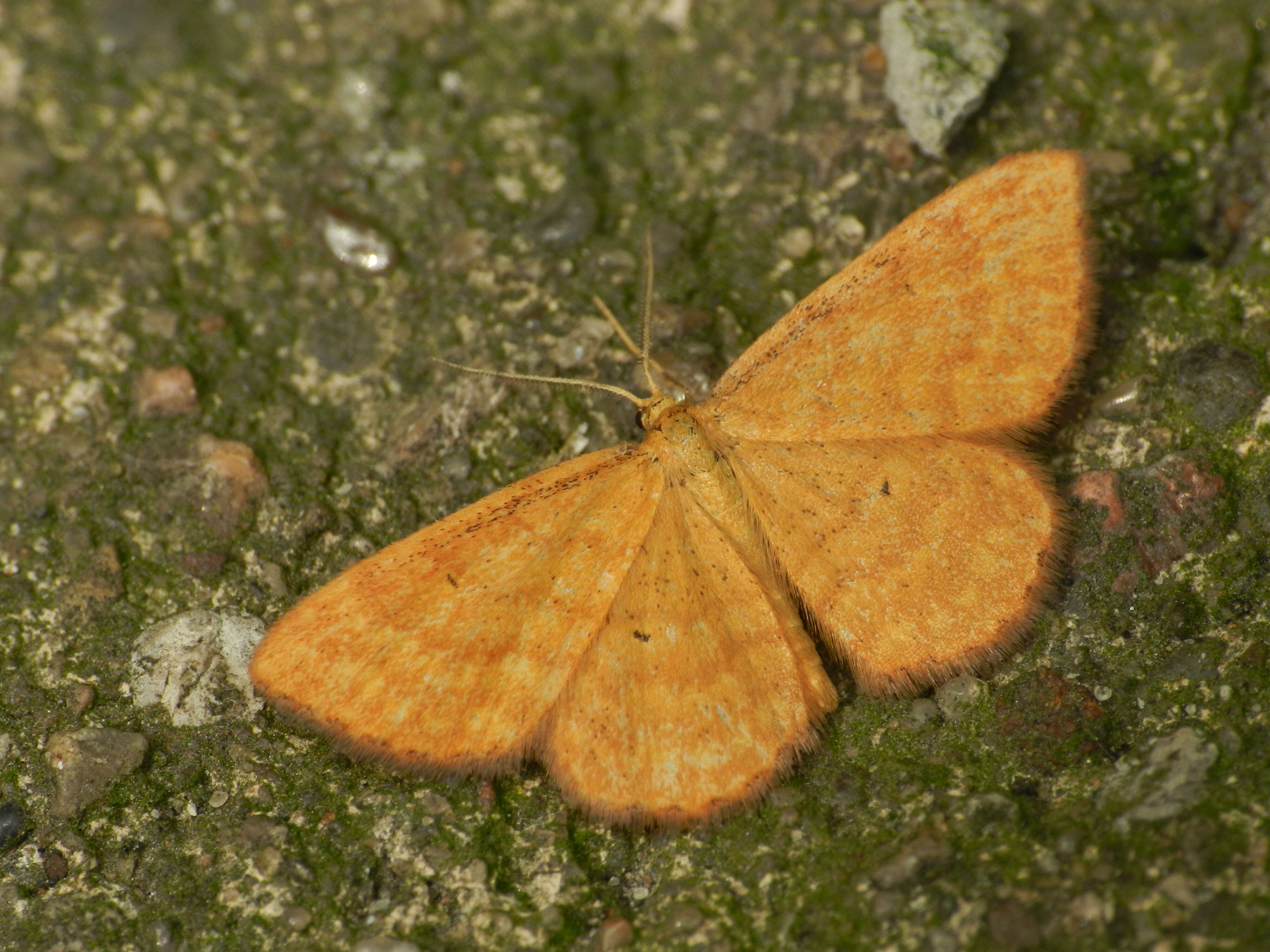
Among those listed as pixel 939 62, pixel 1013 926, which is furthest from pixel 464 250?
pixel 1013 926

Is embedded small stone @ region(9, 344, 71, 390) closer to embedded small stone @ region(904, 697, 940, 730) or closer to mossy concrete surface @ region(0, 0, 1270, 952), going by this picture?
mossy concrete surface @ region(0, 0, 1270, 952)

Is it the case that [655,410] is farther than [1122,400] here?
No

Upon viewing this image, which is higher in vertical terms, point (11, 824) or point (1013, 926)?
point (1013, 926)

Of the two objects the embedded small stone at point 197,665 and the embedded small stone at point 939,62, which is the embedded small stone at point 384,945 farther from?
the embedded small stone at point 939,62

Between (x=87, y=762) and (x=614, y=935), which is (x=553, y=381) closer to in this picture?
(x=614, y=935)

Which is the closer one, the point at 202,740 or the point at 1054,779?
the point at 1054,779

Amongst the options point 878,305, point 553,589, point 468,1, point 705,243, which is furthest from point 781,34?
point 553,589

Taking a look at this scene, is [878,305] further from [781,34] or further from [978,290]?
[781,34]

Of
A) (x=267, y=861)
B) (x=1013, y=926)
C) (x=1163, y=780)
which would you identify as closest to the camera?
(x=1013, y=926)
